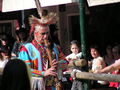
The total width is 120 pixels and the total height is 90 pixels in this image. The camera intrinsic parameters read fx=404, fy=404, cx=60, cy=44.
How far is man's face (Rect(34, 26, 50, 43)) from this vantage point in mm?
5617

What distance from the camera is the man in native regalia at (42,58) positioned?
554 cm

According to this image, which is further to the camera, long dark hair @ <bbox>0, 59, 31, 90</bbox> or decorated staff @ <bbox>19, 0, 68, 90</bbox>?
decorated staff @ <bbox>19, 0, 68, 90</bbox>

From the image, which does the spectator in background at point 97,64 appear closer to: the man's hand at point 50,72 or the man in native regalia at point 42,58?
the man in native regalia at point 42,58

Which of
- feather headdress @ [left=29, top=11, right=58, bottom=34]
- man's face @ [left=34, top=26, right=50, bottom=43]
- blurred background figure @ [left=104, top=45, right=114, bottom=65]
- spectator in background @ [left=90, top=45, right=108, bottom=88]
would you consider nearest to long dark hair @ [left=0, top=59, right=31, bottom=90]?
man's face @ [left=34, top=26, right=50, bottom=43]

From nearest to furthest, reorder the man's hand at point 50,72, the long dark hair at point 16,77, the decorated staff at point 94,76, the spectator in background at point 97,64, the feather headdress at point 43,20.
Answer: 1. the long dark hair at point 16,77
2. the decorated staff at point 94,76
3. the man's hand at point 50,72
4. the feather headdress at point 43,20
5. the spectator in background at point 97,64

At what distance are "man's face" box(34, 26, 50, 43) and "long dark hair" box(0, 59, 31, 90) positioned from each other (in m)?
2.68

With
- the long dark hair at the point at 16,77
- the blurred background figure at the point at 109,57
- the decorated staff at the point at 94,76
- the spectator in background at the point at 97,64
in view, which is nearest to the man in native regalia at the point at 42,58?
the decorated staff at the point at 94,76

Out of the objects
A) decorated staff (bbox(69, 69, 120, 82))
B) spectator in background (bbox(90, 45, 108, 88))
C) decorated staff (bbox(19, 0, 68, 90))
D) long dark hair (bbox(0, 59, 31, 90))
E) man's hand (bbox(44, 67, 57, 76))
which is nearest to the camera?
long dark hair (bbox(0, 59, 31, 90))

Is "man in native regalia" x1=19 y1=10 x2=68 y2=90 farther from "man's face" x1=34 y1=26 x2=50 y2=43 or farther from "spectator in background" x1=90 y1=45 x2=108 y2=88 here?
"spectator in background" x1=90 y1=45 x2=108 y2=88

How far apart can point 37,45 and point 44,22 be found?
348mm

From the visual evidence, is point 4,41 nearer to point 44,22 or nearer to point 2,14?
point 2,14

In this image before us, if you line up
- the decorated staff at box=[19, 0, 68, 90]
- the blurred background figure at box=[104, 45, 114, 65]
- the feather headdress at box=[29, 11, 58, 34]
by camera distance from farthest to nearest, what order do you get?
1. the blurred background figure at box=[104, 45, 114, 65]
2. the feather headdress at box=[29, 11, 58, 34]
3. the decorated staff at box=[19, 0, 68, 90]

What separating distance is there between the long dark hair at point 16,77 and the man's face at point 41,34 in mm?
2676

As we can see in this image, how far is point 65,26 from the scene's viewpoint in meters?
11.2
